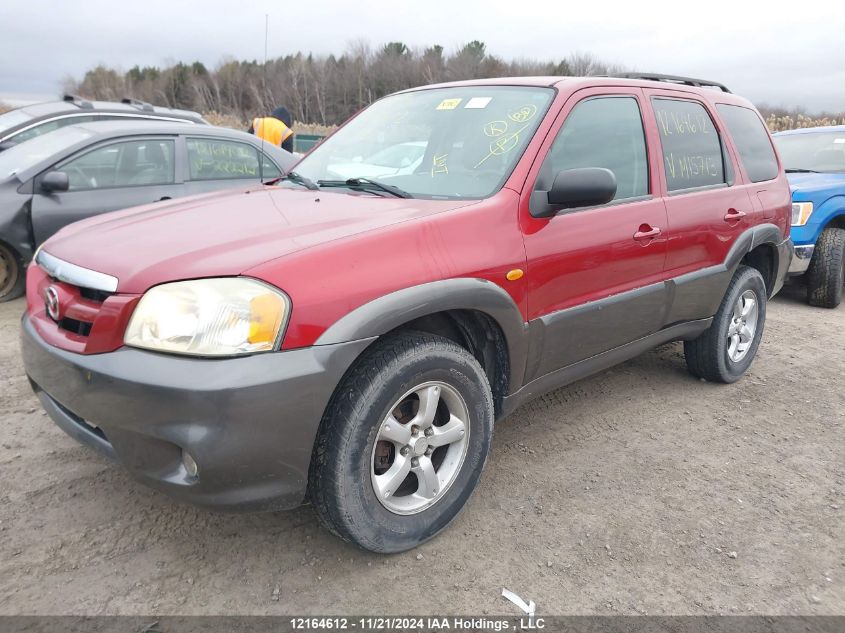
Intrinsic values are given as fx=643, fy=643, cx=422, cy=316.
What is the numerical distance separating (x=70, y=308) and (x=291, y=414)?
0.86 meters

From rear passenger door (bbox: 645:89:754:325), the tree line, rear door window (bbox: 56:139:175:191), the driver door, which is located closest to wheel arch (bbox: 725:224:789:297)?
rear passenger door (bbox: 645:89:754:325)

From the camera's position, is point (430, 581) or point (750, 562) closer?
point (430, 581)

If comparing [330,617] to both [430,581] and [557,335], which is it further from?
[557,335]

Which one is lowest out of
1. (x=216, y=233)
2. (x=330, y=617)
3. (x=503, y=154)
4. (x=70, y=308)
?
(x=330, y=617)

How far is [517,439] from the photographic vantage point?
3281 millimetres

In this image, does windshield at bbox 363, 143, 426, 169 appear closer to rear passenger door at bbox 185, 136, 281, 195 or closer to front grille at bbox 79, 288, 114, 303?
front grille at bbox 79, 288, 114, 303

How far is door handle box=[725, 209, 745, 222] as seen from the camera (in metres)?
3.63

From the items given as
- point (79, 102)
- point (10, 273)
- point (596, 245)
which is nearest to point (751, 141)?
point (596, 245)

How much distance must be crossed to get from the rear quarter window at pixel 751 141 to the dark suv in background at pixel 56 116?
5.29 metres

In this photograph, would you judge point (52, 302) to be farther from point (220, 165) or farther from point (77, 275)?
point (220, 165)

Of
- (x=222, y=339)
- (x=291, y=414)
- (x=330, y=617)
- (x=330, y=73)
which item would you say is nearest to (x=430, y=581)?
(x=330, y=617)

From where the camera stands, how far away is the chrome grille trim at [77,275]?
2016 mm

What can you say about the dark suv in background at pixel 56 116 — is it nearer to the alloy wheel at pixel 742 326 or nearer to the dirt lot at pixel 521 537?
the dirt lot at pixel 521 537

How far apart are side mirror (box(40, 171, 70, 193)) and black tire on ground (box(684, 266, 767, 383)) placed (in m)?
4.67
